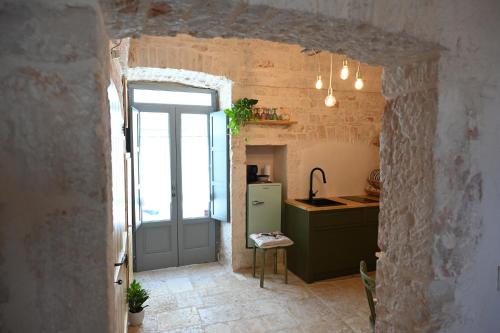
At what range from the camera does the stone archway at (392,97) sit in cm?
82

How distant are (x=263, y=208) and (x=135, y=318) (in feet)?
6.58

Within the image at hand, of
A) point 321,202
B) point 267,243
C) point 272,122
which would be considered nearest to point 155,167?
point 272,122

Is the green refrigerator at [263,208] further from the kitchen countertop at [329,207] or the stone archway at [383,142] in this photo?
the stone archway at [383,142]

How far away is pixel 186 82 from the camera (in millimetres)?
4035

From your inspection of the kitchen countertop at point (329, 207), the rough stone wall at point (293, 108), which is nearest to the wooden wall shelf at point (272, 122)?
the rough stone wall at point (293, 108)

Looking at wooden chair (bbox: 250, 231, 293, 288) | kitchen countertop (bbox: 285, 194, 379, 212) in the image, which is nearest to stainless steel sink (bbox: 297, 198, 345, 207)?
kitchen countertop (bbox: 285, 194, 379, 212)

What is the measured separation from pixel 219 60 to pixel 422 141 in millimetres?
3090

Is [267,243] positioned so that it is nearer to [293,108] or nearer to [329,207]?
[329,207]

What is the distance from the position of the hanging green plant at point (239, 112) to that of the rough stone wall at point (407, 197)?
8.46ft

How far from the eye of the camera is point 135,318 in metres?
2.74

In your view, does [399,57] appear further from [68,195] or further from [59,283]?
[59,283]

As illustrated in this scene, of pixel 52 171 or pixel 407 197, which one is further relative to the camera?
pixel 407 197

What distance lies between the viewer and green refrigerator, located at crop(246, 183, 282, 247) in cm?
406

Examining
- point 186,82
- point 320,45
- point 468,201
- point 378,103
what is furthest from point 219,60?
point 468,201
